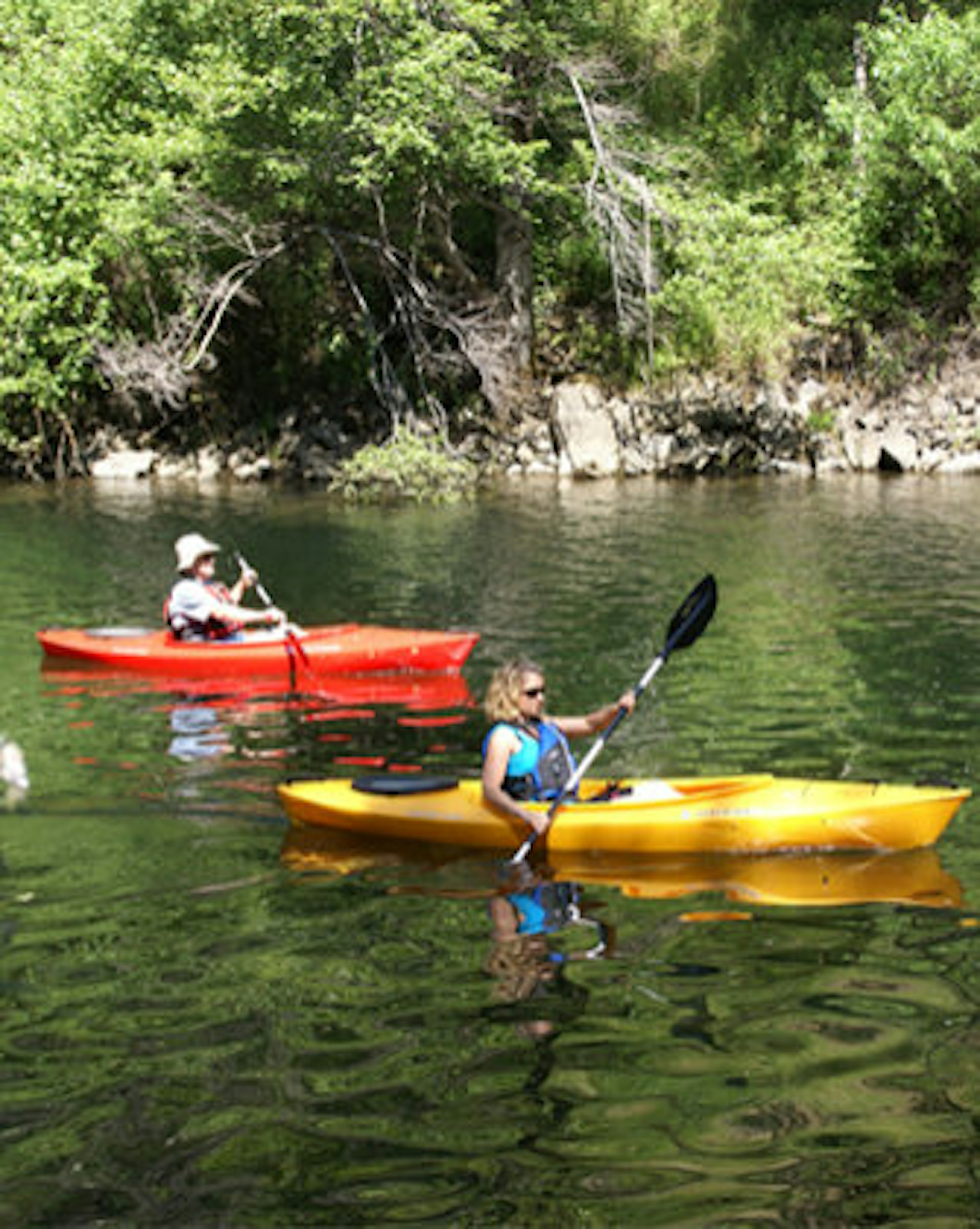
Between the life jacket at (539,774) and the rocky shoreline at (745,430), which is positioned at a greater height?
the rocky shoreline at (745,430)

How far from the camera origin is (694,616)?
821 cm

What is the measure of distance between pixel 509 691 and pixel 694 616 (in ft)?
5.20

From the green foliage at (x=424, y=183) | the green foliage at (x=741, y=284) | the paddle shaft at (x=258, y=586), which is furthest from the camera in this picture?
the green foliage at (x=741, y=284)

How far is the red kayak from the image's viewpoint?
10891 mm

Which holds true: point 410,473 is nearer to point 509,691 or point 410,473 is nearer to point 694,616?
point 694,616

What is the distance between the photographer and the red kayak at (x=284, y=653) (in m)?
10.9

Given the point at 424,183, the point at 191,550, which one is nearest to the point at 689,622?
the point at 191,550

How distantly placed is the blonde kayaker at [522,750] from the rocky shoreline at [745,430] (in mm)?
16406

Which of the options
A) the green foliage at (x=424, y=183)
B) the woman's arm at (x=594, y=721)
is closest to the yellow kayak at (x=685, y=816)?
the woman's arm at (x=594, y=721)

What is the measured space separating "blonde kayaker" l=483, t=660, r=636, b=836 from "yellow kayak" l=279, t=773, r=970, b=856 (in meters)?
0.10

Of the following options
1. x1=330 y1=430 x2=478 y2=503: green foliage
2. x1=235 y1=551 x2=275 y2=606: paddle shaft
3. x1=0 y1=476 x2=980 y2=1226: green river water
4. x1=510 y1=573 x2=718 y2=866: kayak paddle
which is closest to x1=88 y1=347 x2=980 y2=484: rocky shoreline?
x1=330 y1=430 x2=478 y2=503: green foliage

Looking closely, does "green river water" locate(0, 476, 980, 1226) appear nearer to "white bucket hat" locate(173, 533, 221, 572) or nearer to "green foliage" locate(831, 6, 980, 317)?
"white bucket hat" locate(173, 533, 221, 572)

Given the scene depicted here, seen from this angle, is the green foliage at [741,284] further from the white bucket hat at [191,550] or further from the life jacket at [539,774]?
the life jacket at [539,774]

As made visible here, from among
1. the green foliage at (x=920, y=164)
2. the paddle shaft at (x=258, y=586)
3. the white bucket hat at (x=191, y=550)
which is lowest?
the paddle shaft at (x=258, y=586)
